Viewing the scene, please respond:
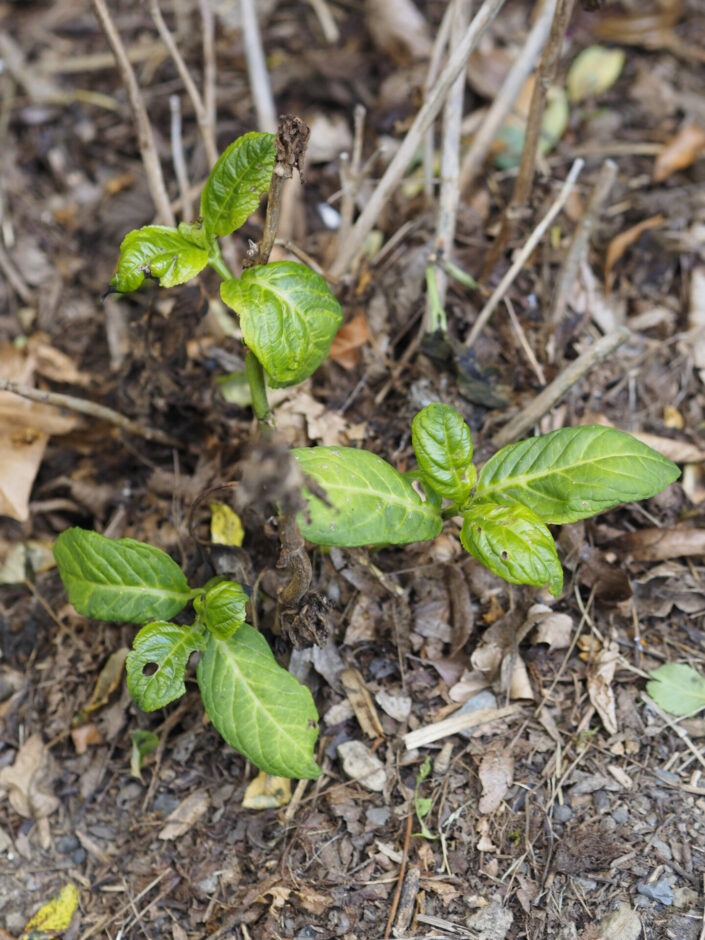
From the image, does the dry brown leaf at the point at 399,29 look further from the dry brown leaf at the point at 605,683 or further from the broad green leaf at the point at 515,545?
the dry brown leaf at the point at 605,683

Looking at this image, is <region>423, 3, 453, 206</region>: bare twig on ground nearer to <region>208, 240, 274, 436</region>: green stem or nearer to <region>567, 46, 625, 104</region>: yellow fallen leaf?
<region>567, 46, 625, 104</region>: yellow fallen leaf

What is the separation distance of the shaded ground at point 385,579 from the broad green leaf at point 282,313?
1.81 ft

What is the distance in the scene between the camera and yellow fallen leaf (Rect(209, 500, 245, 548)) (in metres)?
2.22

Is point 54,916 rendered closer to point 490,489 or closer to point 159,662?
point 159,662

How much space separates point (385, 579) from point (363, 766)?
51cm

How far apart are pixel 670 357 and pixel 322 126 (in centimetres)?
171

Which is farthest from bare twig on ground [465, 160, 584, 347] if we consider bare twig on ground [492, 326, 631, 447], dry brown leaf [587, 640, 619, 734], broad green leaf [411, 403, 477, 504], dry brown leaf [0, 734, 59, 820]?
dry brown leaf [0, 734, 59, 820]

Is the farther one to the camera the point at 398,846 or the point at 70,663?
the point at 70,663

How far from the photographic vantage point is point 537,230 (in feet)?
7.93

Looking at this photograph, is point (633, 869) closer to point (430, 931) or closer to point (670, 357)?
point (430, 931)

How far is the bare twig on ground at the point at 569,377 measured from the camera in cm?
209

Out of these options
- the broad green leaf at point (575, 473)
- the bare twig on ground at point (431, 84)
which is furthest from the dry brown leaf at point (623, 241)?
the broad green leaf at point (575, 473)

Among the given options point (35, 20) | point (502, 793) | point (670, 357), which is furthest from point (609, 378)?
point (35, 20)

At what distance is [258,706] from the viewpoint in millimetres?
1743
